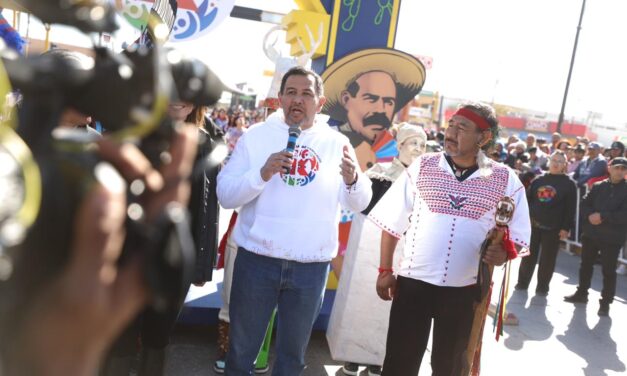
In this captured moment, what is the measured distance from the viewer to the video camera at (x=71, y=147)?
0.68 m

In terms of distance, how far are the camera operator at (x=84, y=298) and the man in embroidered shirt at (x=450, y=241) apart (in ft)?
7.32

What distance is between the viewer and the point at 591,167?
31.7 ft

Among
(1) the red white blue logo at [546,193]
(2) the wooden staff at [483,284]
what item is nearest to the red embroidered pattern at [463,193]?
(2) the wooden staff at [483,284]

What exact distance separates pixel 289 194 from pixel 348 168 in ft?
1.02

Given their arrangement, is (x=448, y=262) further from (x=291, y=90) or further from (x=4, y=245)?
(x=4, y=245)

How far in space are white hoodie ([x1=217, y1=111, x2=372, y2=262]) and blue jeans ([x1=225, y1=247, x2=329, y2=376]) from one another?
80mm

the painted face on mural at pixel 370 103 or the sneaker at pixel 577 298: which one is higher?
the painted face on mural at pixel 370 103

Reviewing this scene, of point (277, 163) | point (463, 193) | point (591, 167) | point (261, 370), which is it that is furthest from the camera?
point (591, 167)

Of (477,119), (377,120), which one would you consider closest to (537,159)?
(377,120)

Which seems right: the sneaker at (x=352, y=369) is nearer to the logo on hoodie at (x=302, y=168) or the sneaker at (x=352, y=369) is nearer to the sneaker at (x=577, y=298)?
the logo on hoodie at (x=302, y=168)

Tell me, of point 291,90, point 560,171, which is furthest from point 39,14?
point 560,171

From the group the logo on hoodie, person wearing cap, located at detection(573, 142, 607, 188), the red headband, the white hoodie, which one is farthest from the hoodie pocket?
person wearing cap, located at detection(573, 142, 607, 188)

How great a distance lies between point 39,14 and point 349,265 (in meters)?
3.11

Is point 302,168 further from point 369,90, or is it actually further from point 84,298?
point 369,90
